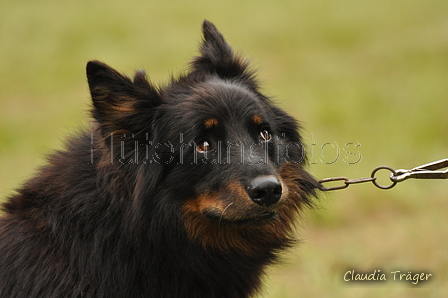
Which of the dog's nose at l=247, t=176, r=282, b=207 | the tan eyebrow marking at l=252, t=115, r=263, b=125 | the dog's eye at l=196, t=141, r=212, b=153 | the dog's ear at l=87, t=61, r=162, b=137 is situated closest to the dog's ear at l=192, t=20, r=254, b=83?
the tan eyebrow marking at l=252, t=115, r=263, b=125

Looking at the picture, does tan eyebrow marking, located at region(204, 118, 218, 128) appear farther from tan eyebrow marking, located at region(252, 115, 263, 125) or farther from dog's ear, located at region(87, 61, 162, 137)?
dog's ear, located at region(87, 61, 162, 137)

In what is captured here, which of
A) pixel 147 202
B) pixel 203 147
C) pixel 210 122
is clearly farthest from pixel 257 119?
pixel 147 202

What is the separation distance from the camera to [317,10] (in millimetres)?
24234

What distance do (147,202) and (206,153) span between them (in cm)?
61

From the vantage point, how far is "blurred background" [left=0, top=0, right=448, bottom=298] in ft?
25.3

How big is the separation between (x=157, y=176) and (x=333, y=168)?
273 inches

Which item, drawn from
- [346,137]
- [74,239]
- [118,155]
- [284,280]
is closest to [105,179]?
[118,155]

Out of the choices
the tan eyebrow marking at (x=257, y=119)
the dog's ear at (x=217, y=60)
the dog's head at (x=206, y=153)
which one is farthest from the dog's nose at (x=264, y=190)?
the dog's ear at (x=217, y=60)

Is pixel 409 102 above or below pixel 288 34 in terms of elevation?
below

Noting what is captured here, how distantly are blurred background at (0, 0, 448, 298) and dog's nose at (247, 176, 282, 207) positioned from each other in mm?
1058

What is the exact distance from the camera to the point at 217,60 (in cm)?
519

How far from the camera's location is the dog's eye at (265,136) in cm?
471

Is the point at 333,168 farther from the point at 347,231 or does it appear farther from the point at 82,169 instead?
the point at 82,169

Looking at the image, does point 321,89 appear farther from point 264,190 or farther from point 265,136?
point 264,190
